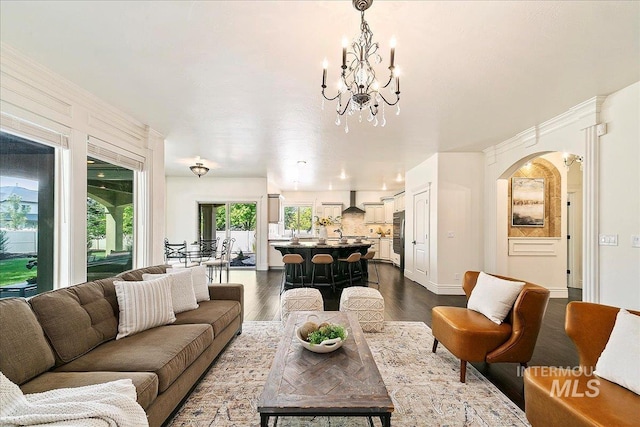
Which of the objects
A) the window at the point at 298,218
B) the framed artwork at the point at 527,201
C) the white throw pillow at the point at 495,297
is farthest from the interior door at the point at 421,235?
the window at the point at 298,218

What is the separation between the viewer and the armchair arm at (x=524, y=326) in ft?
8.00

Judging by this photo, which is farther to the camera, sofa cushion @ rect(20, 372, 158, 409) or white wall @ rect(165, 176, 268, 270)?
white wall @ rect(165, 176, 268, 270)

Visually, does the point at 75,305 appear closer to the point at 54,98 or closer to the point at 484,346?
the point at 54,98

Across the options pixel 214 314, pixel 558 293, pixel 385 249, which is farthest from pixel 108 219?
pixel 385 249

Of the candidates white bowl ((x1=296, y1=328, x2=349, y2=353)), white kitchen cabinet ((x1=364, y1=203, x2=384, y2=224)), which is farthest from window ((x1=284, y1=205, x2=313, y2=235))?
white bowl ((x1=296, y1=328, x2=349, y2=353))

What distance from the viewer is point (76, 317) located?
6.64 ft

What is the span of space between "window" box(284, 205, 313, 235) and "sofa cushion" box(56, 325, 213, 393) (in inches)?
349

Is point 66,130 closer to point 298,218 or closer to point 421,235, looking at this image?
point 421,235

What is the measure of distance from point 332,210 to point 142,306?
910cm

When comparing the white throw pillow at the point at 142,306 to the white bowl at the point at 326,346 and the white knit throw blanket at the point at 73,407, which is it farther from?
the white bowl at the point at 326,346

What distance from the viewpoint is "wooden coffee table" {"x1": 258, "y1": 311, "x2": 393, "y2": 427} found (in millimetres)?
1443

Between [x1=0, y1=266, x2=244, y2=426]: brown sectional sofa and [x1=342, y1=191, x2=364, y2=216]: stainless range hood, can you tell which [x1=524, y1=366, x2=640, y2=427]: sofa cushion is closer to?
[x1=0, y1=266, x2=244, y2=426]: brown sectional sofa

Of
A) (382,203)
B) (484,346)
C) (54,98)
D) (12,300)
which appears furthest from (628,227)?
(382,203)

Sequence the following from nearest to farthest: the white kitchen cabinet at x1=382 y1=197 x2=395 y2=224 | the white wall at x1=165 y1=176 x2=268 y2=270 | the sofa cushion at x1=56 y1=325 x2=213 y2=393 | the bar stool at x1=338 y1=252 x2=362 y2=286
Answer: the sofa cushion at x1=56 y1=325 x2=213 y2=393 < the bar stool at x1=338 y1=252 x2=362 y2=286 < the white wall at x1=165 y1=176 x2=268 y2=270 < the white kitchen cabinet at x1=382 y1=197 x2=395 y2=224
